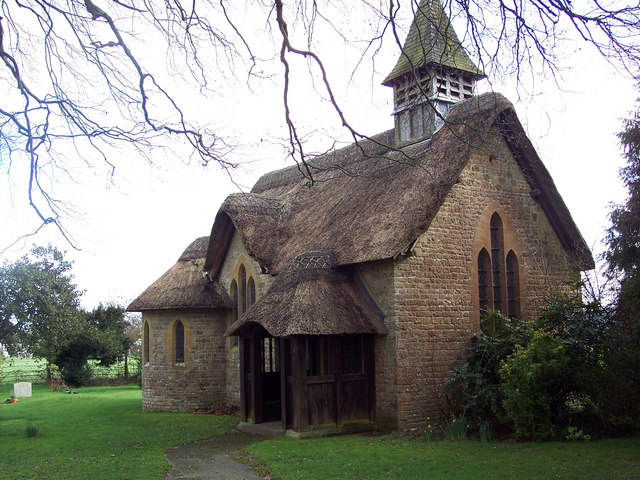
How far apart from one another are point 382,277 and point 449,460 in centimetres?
515

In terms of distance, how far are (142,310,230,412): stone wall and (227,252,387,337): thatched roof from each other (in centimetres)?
541

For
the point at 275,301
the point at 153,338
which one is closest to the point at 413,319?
the point at 275,301

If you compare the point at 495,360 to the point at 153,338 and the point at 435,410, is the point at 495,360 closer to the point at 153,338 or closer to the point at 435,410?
the point at 435,410

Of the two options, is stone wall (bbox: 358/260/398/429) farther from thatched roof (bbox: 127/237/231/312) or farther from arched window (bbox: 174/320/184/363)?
arched window (bbox: 174/320/184/363)

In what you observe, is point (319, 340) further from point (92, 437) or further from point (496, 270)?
point (92, 437)

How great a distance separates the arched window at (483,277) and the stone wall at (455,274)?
0.61m

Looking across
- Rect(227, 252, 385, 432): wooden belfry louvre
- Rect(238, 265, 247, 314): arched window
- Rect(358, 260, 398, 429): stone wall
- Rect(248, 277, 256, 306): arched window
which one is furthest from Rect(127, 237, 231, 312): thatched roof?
Rect(358, 260, 398, 429): stone wall

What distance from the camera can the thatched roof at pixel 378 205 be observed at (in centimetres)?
1581

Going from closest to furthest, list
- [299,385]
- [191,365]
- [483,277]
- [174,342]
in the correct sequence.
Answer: [299,385], [483,277], [191,365], [174,342]

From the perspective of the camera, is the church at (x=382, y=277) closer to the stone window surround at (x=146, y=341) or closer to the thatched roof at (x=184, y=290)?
the thatched roof at (x=184, y=290)

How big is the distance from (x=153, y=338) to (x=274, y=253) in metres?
6.04

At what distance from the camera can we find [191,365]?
21.6m

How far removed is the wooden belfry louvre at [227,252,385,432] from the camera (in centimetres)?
1480

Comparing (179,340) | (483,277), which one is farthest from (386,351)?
(179,340)
